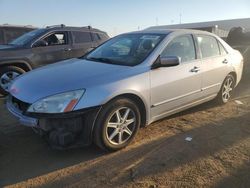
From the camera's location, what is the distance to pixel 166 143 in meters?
4.54

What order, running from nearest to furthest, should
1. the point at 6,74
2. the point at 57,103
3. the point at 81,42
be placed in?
the point at 57,103 → the point at 6,74 → the point at 81,42

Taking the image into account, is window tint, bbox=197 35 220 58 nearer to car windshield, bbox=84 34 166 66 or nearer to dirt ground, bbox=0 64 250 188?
car windshield, bbox=84 34 166 66

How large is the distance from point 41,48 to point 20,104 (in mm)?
3969

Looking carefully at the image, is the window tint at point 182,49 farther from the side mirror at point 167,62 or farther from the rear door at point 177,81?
the side mirror at point 167,62

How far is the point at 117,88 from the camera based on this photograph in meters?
4.04

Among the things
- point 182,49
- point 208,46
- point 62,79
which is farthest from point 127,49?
point 208,46

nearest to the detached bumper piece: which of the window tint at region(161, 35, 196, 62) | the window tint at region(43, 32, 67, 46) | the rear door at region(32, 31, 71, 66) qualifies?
the window tint at region(161, 35, 196, 62)

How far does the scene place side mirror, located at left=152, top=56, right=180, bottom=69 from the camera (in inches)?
179

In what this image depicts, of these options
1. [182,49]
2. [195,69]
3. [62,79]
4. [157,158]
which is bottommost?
[157,158]

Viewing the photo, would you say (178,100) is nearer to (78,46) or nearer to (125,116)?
(125,116)

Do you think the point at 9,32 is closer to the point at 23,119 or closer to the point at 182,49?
the point at 182,49

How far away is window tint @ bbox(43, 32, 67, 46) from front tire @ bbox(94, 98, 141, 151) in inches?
176

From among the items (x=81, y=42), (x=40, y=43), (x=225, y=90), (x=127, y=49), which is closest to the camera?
(x=127, y=49)

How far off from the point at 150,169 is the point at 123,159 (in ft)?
1.37
